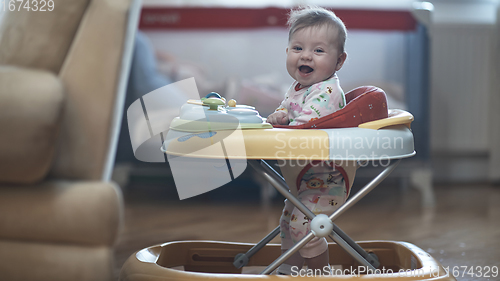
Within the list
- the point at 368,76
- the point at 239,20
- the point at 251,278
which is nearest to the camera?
the point at 251,278

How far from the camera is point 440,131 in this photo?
7.70ft

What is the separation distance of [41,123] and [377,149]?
0.48 metres

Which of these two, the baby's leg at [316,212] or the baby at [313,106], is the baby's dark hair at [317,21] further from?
the baby's leg at [316,212]

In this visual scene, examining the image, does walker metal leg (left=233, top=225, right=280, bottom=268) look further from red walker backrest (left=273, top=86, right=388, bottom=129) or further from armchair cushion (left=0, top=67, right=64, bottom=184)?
armchair cushion (left=0, top=67, right=64, bottom=184)

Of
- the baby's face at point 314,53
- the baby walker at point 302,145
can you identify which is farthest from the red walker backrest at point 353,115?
the baby's face at point 314,53

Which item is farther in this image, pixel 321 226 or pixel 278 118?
pixel 278 118

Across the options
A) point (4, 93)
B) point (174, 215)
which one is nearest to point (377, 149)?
point (4, 93)

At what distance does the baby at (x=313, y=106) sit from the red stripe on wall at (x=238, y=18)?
3.58 ft

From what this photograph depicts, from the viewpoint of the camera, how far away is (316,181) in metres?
0.85

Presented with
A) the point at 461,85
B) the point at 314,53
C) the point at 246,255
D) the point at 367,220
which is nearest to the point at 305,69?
the point at 314,53

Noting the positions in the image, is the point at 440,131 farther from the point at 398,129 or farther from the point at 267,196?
the point at 398,129

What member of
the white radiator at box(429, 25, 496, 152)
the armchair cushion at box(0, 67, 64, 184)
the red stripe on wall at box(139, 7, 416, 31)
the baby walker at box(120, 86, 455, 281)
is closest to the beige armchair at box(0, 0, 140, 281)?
the armchair cushion at box(0, 67, 64, 184)

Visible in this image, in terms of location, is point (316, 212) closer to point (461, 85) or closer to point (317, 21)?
point (317, 21)

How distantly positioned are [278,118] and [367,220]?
825 mm
